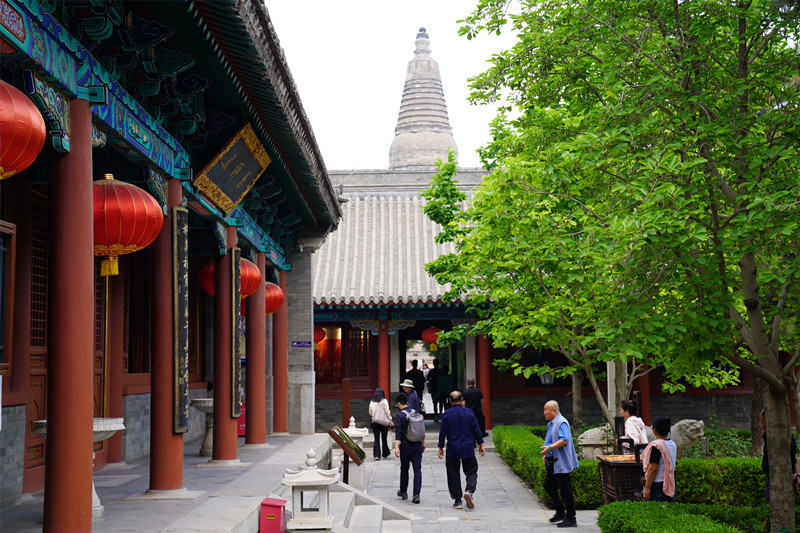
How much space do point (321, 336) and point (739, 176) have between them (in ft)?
45.9

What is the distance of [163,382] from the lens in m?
7.27

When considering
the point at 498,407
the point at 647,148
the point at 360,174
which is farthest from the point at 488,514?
the point at 360,174

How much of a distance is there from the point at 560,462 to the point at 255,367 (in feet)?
14.7

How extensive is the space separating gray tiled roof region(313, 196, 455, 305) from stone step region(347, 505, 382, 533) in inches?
384

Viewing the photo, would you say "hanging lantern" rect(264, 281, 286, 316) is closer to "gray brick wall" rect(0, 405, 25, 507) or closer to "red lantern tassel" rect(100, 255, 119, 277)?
"gray brick wall" rect(0, 405, 25, 507)

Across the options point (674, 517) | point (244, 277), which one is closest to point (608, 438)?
point (674, 517)

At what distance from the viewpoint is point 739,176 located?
6926 mm

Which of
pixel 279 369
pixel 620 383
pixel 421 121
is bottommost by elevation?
pixel 620 383

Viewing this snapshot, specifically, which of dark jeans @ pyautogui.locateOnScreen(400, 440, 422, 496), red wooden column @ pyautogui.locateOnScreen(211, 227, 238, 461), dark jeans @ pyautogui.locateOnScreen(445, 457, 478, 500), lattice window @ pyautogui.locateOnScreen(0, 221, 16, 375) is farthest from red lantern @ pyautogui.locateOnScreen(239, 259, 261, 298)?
lattice window @ pyautogui.locateOnScreen(0, 221, 16, 375)

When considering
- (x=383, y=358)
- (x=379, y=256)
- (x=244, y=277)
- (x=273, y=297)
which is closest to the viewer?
(x=244, y=277)

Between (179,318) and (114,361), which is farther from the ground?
(179,318)

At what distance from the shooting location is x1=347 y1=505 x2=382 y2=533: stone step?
26.1ft

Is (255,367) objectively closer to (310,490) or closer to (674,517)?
(310,490)

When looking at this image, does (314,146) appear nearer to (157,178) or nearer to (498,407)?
(157,178)
